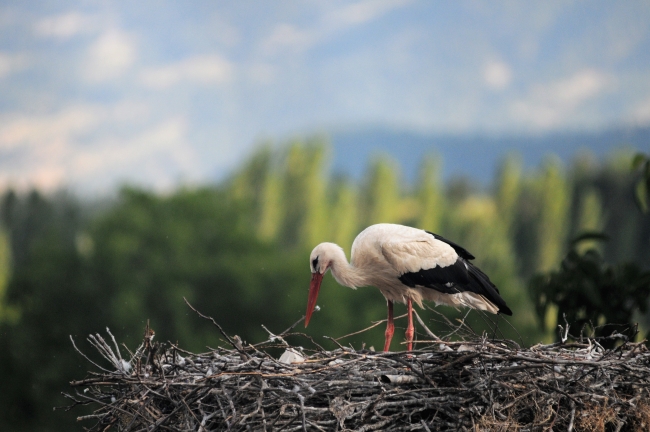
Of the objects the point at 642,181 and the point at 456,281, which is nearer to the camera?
the point at 456,281

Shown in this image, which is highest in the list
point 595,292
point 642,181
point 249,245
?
point 642,181

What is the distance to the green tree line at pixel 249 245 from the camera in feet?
77.0

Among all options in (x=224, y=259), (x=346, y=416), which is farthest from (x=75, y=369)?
(x=346, y=416)

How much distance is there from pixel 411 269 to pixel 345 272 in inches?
17.1

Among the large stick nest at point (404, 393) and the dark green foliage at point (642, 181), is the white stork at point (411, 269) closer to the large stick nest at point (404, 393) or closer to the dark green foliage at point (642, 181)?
the large stick nest at point (404, 393)

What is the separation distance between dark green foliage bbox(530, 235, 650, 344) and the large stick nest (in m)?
2.69

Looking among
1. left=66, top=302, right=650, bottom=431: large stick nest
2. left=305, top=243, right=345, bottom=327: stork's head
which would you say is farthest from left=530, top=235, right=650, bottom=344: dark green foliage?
left=66, top=302, right=650, bottom=431: large stick nest

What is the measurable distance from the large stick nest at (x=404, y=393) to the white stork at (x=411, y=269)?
112 cm

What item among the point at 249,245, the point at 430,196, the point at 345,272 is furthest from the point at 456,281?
the point at 430,196

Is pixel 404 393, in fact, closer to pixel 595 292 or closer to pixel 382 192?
pixel 595 292

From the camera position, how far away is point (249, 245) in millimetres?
29516

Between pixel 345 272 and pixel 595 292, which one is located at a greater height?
pixel 345 272

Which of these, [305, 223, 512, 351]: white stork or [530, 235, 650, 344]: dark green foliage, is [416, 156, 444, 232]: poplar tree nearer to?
[530, 235, 650, 344]: dark green foliage

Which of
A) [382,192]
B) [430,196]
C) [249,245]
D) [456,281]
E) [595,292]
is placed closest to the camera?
[456,281]
